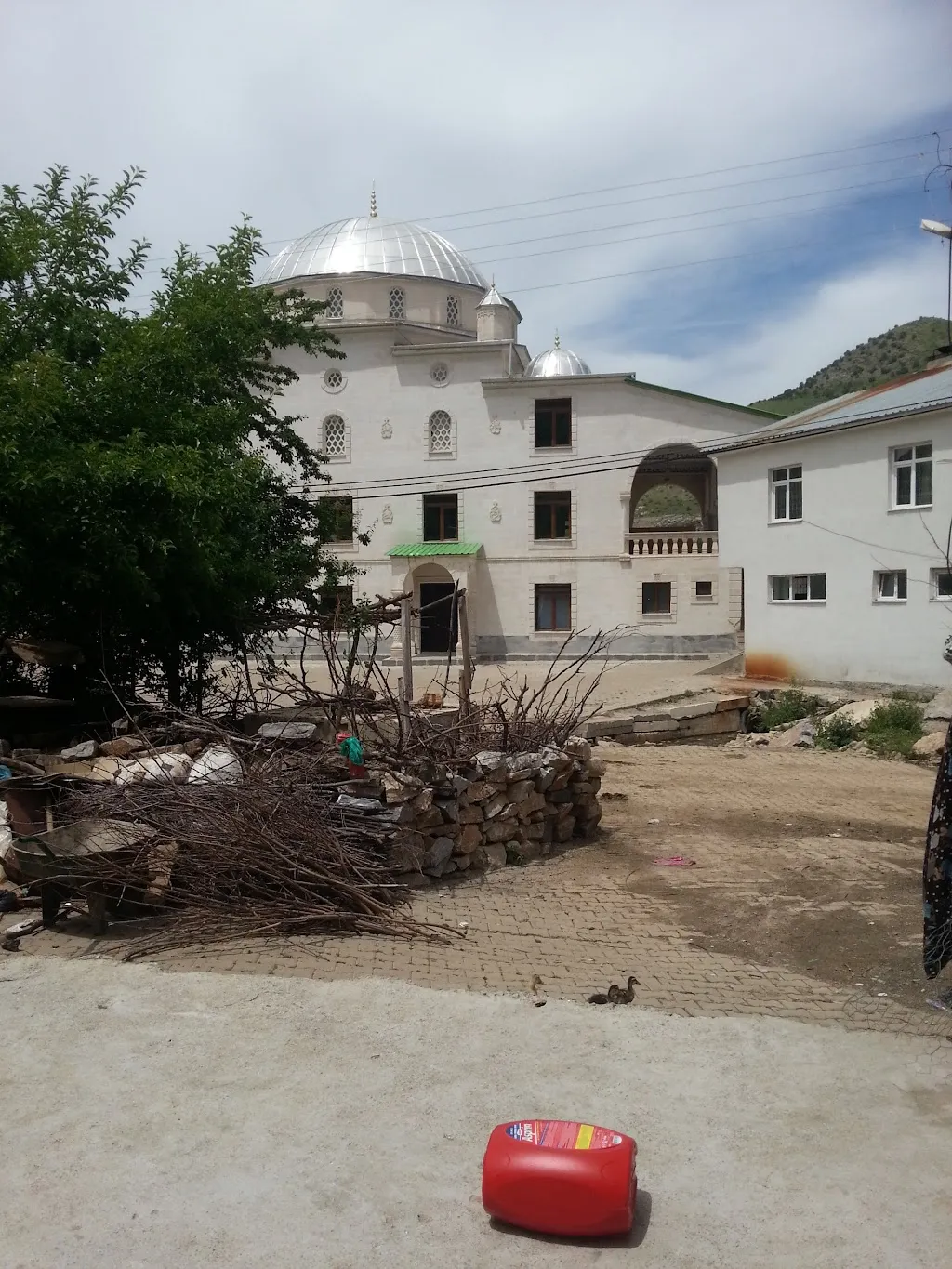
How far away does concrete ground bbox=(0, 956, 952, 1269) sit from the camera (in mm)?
3182

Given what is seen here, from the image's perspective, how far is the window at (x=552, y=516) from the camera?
113ft

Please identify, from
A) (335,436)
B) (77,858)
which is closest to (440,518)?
(335,436)

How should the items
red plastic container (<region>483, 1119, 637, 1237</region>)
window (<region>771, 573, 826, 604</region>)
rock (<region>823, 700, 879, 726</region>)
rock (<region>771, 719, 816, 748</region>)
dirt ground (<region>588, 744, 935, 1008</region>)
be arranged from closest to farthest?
red plastic container (<region>483, 1119, 637, 1237</region>), dirt ground (<region>588, 744, 935, 1008</region>), rock (<region>771, 719, 816, 748</region>), rock (<region>823, 700, 879, 726</region>), window (<region>771, 573, 826, 604</region>)

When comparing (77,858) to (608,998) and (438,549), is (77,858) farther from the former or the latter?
(438,549)

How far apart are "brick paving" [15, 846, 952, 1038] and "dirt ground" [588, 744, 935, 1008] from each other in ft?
0.82

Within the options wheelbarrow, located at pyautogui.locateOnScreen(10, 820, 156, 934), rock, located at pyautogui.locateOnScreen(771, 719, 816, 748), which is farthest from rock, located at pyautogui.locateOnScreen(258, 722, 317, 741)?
rock, located at pyautogui.locateOnScreen(771, 719, 816, 748)

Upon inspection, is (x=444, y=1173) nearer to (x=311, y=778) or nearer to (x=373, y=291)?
(x=311, y=778)

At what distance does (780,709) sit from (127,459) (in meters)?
14.1

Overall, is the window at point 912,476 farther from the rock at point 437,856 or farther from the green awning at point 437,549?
the green awning at point 437,549

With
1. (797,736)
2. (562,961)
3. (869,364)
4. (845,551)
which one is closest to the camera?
(562,961)

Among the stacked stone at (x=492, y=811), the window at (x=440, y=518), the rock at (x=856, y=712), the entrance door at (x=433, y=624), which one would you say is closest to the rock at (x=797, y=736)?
the rock at (x=856, y=712)

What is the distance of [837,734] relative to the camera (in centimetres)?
1705

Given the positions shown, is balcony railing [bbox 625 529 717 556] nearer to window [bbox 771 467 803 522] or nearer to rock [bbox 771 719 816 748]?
window [bbox 771 467 803 522]

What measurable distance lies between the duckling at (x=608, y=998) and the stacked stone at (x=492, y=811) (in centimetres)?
226
